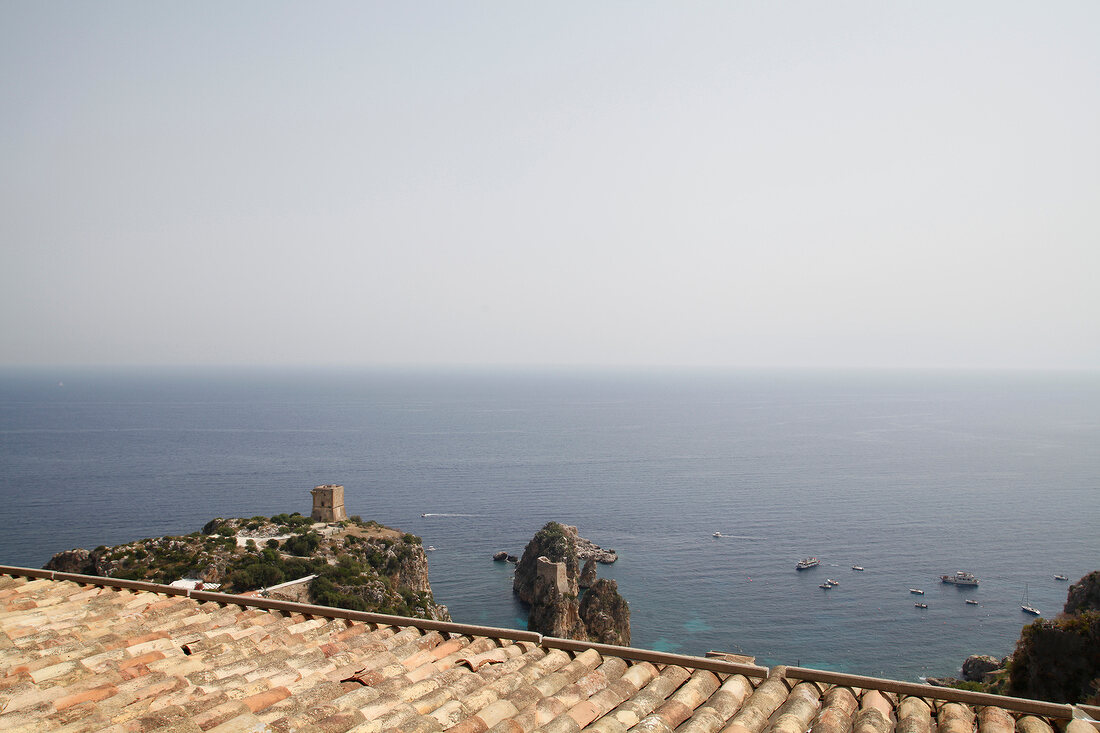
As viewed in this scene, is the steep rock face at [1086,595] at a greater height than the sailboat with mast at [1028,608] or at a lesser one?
greater

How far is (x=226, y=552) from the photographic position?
125 feet

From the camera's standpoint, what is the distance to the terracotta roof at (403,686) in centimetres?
480

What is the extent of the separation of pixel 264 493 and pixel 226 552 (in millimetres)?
43710

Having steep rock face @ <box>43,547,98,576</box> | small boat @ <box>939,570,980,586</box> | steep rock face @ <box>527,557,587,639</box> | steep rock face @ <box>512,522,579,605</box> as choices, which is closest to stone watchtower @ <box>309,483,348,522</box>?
steep rock face @ <box>43,547,98,576</box>

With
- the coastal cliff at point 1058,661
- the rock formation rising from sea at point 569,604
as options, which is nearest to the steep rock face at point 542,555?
the rock formation rising from sea at point 569,604

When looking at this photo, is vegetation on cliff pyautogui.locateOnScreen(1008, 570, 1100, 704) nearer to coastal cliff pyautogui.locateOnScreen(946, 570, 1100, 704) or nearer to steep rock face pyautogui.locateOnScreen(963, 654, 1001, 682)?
coastal cliff pyautogui.locateOnScreen(946, 570, 1100, 704)

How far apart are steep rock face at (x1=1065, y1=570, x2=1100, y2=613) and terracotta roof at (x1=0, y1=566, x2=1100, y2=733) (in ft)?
120

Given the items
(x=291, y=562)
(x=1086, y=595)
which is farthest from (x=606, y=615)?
(x=1086, y=595)

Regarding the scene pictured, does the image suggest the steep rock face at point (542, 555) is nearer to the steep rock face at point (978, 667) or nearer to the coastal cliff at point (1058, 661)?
the steep rock face at point (978, 667)

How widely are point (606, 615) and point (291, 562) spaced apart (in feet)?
62.1

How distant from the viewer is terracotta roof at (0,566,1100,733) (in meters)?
4.80

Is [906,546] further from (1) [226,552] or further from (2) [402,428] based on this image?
(2) [402,428]

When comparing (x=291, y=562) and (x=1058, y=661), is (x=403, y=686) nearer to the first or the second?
(x=1058, y=661)

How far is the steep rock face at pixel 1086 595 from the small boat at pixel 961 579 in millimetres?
18672
